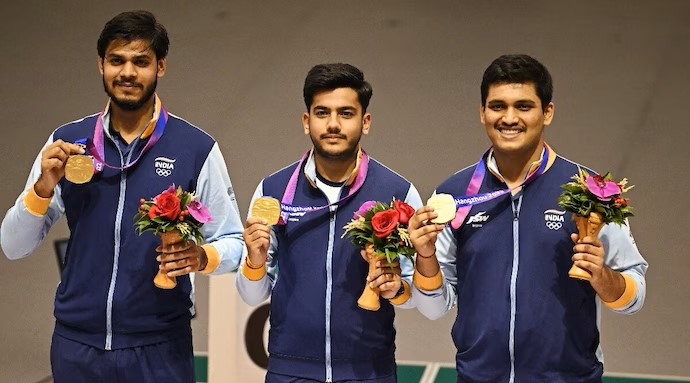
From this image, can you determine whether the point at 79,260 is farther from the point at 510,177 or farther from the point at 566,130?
the point at 566,130

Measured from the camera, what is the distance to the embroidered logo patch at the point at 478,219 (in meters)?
3.67

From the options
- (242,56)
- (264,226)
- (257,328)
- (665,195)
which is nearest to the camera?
(264,226)

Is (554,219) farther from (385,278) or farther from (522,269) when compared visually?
(385,278)

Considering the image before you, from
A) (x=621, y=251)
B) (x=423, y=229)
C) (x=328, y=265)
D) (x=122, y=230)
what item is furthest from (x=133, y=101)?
(x=621, y=251)

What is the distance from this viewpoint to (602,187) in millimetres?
3361

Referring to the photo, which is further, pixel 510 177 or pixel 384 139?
pixel 384 139

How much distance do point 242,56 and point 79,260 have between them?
2929 millimetres

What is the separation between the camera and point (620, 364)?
6.16 m

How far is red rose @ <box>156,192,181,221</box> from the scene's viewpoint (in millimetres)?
3553

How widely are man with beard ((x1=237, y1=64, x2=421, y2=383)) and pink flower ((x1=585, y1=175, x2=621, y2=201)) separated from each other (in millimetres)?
727

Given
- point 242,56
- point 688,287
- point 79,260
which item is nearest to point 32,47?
point 242,56

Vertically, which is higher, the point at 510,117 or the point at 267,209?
the point at 510,117

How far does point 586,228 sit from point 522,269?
30cm

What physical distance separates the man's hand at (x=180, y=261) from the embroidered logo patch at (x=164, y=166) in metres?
0.35
